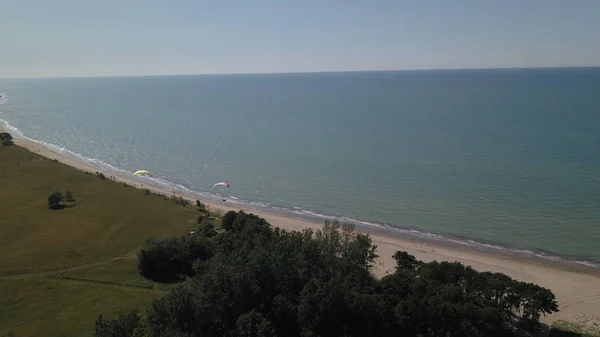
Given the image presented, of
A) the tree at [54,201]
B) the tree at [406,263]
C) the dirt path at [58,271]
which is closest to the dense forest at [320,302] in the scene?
the tree at [406,263]

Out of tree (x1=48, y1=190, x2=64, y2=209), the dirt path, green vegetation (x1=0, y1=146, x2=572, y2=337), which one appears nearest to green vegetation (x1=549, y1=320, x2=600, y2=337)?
green vegetation (x1=0, y1=146, x2=572, y2=337)

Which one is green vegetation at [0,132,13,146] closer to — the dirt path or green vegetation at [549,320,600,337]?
the dirt path

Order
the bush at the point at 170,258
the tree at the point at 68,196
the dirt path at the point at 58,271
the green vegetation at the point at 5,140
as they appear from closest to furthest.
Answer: the dirt path at the point at 58,271, the bush at the point at 170,258, the tree at the point at 68,196, the green vegetation at the point at 5,140

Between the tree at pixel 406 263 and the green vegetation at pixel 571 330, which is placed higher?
the tree at pixel 406 263

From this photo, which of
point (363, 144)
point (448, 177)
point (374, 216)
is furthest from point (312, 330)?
point (363, 144)

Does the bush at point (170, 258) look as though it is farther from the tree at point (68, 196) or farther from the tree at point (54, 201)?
the tree at point (68, 196)

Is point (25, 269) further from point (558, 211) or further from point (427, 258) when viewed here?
point (558, 211)

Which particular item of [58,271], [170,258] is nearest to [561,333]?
[170,258]
